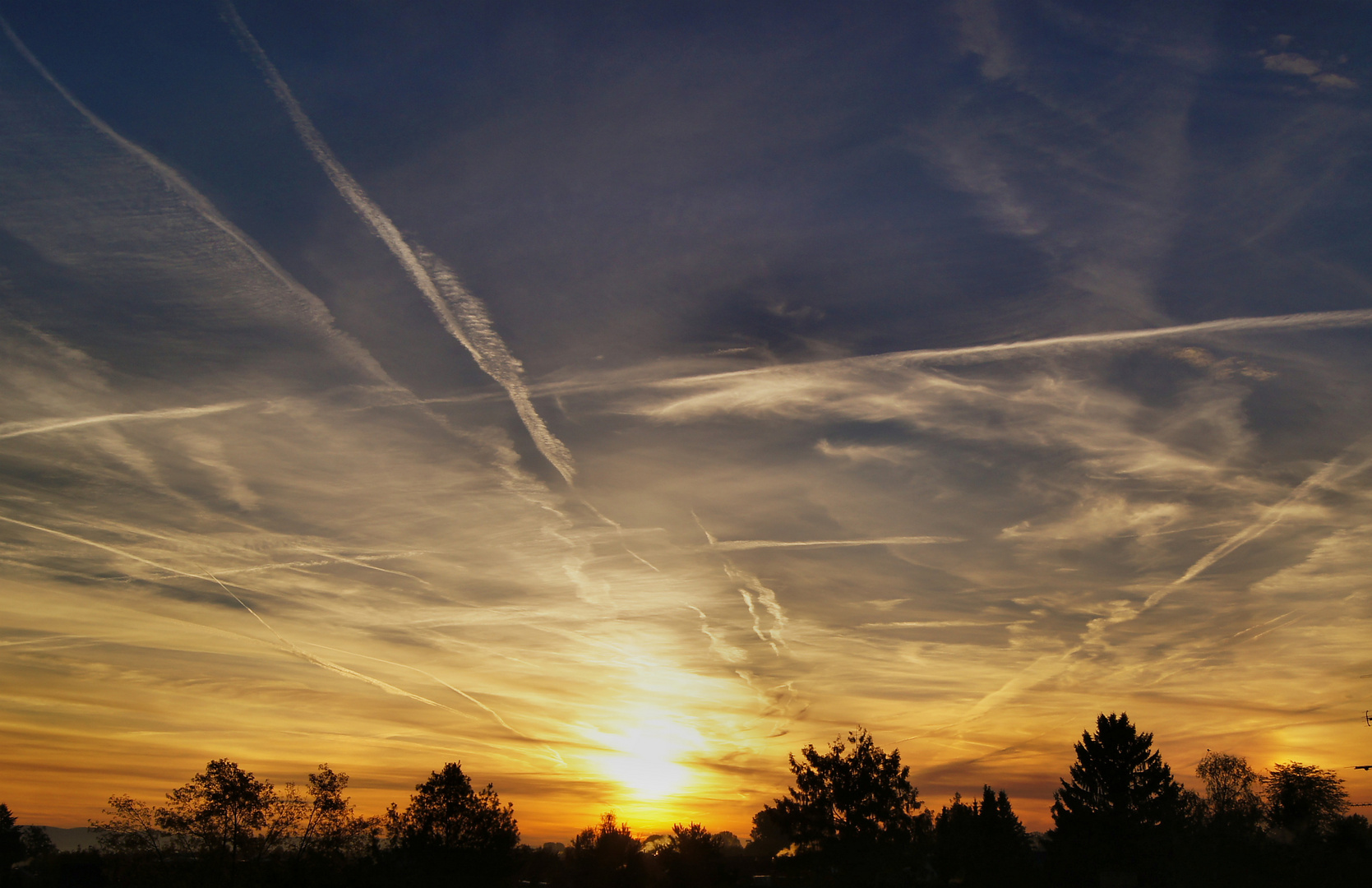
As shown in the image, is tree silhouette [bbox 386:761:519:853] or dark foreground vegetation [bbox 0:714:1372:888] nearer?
dark foreground vegetation [bbox 0:714:1372:888]

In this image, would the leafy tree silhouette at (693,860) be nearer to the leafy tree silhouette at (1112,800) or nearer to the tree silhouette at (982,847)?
the tree silhouette at (982,847)

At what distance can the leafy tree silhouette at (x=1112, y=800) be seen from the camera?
262ft

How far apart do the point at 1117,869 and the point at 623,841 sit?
55.9 m

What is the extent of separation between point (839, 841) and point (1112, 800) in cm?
3156

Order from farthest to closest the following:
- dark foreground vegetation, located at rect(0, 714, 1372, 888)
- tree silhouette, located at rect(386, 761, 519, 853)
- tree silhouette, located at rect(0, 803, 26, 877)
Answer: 1. tree silhouette, located at rect(0, 803, 26, 877)
2. tree silhouette, located at rect(386, 761, 519, 853)
3. dark foreground vegetation, located at rect(0, 714, 1372, 888)

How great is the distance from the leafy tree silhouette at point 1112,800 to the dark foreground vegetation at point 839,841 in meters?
0.17

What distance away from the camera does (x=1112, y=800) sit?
8625 cm

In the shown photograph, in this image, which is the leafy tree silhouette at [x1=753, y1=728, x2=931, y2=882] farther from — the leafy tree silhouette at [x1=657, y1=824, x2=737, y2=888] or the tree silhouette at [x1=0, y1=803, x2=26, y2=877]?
the tree silhouette at [x1=0, y1=803, x2=26, y2=877]

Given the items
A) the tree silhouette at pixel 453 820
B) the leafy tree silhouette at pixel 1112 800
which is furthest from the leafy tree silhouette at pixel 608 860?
the leafy tree silhouette at pixel 1112 800

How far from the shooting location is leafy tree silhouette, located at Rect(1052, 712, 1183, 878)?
79.8 metres

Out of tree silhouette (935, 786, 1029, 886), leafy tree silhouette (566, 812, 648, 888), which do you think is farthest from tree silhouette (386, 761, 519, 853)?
tree silhouette (935, 786, 1029, 886)

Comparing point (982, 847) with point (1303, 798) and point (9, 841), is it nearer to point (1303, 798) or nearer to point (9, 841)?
point (1303, 798)

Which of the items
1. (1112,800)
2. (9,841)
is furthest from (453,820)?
(9,841)

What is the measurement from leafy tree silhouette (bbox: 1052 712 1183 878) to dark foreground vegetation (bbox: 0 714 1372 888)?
0.17m
